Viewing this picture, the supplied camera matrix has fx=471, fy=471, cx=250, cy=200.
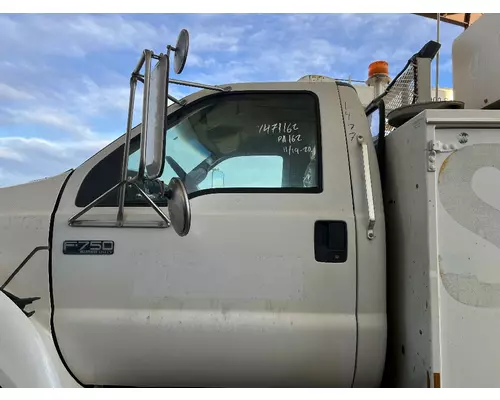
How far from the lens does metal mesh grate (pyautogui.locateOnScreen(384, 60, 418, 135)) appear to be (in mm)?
2568

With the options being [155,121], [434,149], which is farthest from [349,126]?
[155,121]

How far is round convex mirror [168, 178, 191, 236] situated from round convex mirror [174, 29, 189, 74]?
1.76 feet

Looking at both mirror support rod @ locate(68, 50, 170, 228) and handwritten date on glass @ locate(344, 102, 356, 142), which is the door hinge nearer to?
handwritten date on glass @ locate(344, 102, 356, 142)

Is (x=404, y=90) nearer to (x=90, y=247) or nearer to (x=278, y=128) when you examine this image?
(x=278, y=128)

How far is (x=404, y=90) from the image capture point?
8.68 ft

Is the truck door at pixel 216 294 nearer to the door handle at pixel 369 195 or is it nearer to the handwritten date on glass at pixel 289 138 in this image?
the door handle at pixel 369 195

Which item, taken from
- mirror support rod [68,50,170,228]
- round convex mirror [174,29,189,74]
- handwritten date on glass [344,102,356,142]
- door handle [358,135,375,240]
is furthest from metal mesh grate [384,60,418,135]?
mirror support rod [68,50,170,228]

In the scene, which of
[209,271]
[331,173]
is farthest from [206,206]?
[331,173]

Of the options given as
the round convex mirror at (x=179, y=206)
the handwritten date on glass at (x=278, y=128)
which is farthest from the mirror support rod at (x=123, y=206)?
the handwritten date on glass at (x=278, y=128)

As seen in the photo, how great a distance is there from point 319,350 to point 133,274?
0.86m

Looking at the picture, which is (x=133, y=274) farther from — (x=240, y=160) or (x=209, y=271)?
(x=240, y=160)

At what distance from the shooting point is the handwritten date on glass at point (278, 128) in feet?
7.40

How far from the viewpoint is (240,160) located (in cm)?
224

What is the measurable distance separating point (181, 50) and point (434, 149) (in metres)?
1.08
